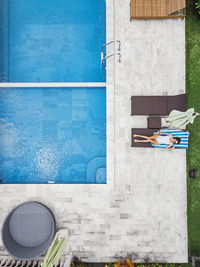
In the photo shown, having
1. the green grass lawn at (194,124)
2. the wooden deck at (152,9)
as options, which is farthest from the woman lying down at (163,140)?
the wooden deck at (152,9)

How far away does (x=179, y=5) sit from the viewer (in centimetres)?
452

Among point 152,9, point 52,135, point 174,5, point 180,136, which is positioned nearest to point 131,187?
point 180,136

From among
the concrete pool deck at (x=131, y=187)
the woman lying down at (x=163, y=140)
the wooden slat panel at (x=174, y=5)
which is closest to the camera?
the wooden slat panel at (x=174, y=5)

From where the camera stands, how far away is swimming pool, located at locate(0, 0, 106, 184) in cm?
530

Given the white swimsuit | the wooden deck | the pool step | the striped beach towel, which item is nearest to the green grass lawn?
the striped beach towel

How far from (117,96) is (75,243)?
3954 mm

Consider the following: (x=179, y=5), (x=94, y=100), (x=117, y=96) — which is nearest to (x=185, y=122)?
(x=117, y=96)

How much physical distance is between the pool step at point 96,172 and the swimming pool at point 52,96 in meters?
0.03

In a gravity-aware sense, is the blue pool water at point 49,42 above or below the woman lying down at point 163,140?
above

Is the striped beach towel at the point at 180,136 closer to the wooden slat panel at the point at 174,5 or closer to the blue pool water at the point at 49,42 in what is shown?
the blue pool water at the point at 49,42

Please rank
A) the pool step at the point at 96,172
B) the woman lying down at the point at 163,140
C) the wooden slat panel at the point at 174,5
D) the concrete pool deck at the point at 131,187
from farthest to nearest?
the pool step at the point at 96,172 < the concrete pool deck at the point at 131,187 < the woman lying down at the point at 163,140 < the wooden slat panel at the point at 174,5

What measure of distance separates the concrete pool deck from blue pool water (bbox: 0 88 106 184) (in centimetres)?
54

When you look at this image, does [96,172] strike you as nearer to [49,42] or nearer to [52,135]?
[52,135]

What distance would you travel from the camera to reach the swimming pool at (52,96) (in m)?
5.30
